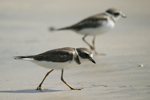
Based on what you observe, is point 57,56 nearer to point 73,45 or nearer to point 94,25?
point 94,25

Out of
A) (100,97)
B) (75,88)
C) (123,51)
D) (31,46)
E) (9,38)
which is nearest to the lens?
(100,97)

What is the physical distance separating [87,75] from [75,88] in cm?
84

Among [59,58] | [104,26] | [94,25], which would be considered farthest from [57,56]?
[104,26]

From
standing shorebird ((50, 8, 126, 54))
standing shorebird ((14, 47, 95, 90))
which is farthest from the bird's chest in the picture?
standing shorebird ((14, 47, 95, 90))

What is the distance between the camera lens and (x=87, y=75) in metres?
5.66

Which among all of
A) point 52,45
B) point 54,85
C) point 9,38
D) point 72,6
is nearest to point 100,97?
point 54,85

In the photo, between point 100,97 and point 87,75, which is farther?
point 87,75

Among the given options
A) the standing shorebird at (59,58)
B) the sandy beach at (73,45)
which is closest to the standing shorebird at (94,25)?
the sandy beach at (73,45)

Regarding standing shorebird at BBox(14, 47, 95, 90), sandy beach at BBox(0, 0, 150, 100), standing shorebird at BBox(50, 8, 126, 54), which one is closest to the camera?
sandy beach at BBox(0, 0, 150, 100)

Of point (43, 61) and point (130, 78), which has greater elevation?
point (43, 61)

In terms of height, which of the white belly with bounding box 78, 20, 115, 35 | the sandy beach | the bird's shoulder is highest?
the bird's shoulder

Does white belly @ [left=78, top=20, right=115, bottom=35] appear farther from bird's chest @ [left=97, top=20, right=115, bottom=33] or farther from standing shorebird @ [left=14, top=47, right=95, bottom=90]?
standing shorebird @ [left=14, top=47, right=95, bottom=90]

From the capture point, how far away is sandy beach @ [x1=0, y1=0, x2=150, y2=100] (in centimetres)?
468

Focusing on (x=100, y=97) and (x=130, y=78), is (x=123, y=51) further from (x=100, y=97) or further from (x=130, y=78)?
(x=100, y=97)
